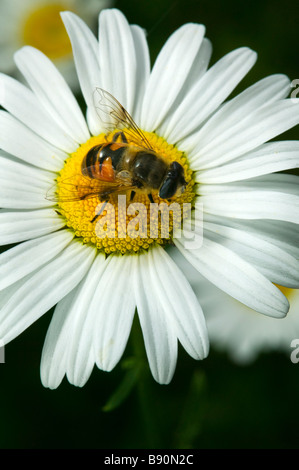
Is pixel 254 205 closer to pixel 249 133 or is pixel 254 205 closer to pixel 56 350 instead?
pixel 249 133

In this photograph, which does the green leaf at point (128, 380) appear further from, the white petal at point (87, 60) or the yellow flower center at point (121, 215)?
the white petal at point (87, 60)

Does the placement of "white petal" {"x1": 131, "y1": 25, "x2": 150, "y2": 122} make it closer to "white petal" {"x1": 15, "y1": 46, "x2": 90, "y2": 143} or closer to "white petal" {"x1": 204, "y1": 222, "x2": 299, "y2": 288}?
"white petal" {"x1": 15, "y1": 46, "x2": 90, "y2": 143}

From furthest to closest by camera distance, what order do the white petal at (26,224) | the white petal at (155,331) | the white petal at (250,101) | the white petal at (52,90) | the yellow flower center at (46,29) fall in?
the yellow flower center at (46,29) → the white petal at (52,90) → the white petal at (250,101) → the white petal at (26,224) → the white petal at (155,331)

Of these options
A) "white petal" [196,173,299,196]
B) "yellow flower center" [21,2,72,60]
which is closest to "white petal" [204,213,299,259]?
"white petal" [196,173,299,196]

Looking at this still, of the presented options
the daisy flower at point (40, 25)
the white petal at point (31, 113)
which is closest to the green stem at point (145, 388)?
the white petal at point (31, 113)

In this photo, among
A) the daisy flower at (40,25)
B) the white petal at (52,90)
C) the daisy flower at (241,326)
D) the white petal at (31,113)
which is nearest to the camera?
the white petal at (31,113)

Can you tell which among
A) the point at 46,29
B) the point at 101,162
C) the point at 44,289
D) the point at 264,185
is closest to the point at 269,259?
the point at 264,185
